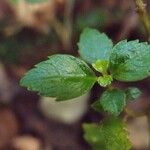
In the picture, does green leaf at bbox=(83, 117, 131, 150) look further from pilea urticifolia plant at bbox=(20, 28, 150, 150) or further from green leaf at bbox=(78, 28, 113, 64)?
green leaf at bbox=(78, 28, 113, 64)

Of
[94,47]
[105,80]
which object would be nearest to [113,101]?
[105,80]

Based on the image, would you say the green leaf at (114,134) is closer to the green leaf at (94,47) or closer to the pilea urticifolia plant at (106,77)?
the pilea urticifolia plant at (106,77)

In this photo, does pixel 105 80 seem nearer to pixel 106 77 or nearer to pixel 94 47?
pixel 106 77

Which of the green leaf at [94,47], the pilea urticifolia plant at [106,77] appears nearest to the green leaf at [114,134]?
the pilea urticifolia plant at [106,77]

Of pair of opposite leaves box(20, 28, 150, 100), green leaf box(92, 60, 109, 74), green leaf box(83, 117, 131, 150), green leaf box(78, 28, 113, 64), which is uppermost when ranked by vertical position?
pair of opposite leaves box(20, 28, 150, 100)

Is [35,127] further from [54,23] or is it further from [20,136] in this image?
[54,23]

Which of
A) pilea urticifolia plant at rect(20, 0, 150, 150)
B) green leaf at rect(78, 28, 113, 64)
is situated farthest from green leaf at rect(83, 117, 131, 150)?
green leaf at rect(78, 28, 113, 64)
